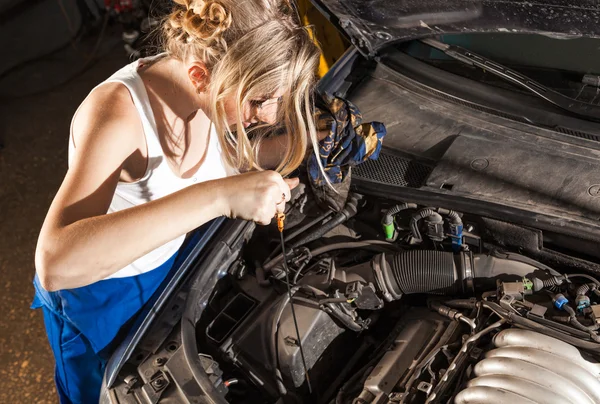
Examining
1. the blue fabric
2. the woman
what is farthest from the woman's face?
the blue fabric

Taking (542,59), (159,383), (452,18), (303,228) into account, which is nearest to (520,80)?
(542,59)

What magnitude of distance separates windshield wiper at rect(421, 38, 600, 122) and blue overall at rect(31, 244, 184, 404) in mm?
1070

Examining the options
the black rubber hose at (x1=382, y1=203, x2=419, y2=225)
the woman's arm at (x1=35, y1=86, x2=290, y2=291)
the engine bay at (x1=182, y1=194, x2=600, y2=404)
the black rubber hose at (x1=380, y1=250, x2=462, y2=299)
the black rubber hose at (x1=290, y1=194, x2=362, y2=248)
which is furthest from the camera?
the black rubber hose at (x1=290, y1=194, x2=362, y2=248)

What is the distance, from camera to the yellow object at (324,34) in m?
2.66

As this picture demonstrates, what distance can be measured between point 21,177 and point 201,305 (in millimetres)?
2143

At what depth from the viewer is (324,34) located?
9.18ft

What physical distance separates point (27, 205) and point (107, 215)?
225 centimetres

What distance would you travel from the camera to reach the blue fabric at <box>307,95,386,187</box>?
1663mm

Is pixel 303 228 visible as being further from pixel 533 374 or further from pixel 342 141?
pixel 533 374

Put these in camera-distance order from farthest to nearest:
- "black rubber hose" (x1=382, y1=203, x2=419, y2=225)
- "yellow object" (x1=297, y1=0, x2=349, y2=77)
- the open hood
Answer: "yellow object" (x1=297, y1=0, x2=349, y2=77) → "black rubber hose" (x1=382, y1=203, x2=419, y2=225) → the open hood

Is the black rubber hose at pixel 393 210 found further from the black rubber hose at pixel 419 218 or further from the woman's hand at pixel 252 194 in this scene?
Result: the woman's hand at pixel 252 194

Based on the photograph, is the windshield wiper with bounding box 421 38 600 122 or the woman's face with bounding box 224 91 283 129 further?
the windshield wiper with bounding box 421 38 600 122

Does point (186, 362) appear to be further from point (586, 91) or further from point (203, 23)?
point (586, 91)

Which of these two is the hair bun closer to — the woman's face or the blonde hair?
the blonde hair
